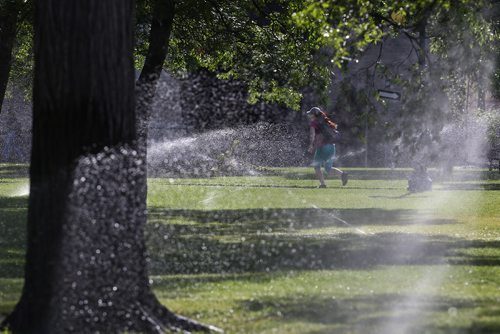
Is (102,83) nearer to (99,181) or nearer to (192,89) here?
(99,181)

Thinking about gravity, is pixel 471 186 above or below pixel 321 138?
below

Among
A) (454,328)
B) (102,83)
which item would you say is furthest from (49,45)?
(454,328)

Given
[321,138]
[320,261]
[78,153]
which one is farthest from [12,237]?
[321,138]

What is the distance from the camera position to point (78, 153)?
26.3ft

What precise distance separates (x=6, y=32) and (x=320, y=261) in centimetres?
1342


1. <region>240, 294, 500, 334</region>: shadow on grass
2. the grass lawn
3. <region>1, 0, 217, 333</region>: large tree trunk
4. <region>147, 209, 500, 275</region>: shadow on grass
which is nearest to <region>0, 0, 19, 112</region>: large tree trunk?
the grass lawn

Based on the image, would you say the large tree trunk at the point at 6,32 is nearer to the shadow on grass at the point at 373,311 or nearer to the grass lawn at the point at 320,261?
the grass lawn at the point at 320,261

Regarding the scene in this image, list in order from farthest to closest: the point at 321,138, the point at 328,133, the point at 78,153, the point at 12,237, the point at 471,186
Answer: the point at 471,186, the point at 321,138, the point at 328,133, the point at 12,237, the point at 78,153

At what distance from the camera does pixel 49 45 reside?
26.6 ft

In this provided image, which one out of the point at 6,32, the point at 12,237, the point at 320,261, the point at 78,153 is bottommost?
the point at 12,237

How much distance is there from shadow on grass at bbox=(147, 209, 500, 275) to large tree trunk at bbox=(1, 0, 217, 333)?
311 centimetres

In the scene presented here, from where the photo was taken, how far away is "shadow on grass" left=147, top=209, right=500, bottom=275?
→ 12.1 metres

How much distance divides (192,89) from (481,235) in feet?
90.3

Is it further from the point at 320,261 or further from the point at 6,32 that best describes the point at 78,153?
the point at 6,32
